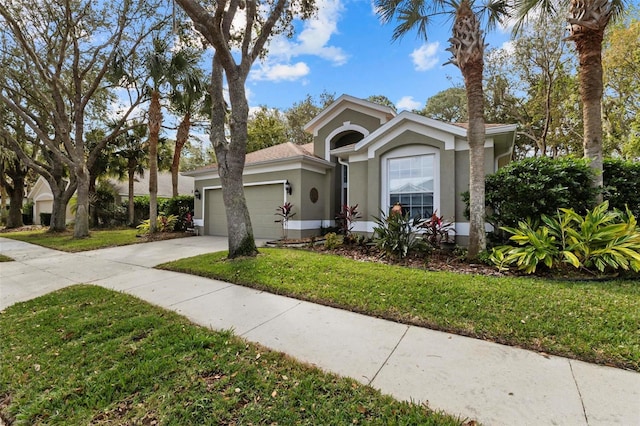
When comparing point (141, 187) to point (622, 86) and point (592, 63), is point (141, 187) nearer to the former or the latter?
point (592, 63)

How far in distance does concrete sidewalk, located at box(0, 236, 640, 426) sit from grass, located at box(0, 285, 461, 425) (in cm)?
27

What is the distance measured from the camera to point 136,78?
1367 cm

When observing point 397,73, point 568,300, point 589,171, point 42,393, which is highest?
point 397,73

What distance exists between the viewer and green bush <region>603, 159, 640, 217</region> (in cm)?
606

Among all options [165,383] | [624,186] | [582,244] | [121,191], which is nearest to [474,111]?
[582,244]

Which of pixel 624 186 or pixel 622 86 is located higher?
pixel 622 86

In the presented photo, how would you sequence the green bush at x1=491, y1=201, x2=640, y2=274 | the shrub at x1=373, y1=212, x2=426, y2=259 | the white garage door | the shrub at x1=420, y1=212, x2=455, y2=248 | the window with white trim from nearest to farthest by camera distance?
the green bush at x1=491, y1=201, x2=640, y2=274, the shrub at x1=373, y1=212, x2=426, y2=259, the shrub at x1=420, y1=212, x2=455, y2=248, the window with white trim, the white garage door

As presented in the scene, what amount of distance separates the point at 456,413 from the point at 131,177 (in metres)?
21.9

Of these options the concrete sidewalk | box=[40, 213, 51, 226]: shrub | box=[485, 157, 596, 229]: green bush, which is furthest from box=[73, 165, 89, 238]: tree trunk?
box=[485, 157, 596, 229]: green bush

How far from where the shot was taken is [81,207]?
504 inches

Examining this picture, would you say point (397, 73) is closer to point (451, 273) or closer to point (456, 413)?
point (451, 273)

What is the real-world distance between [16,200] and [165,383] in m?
27.7

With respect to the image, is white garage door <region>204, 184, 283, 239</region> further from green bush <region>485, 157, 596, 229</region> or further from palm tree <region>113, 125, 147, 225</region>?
palm tree <region>113, 125, 147, 225</region>

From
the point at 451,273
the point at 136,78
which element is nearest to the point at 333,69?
the point at 136,78
